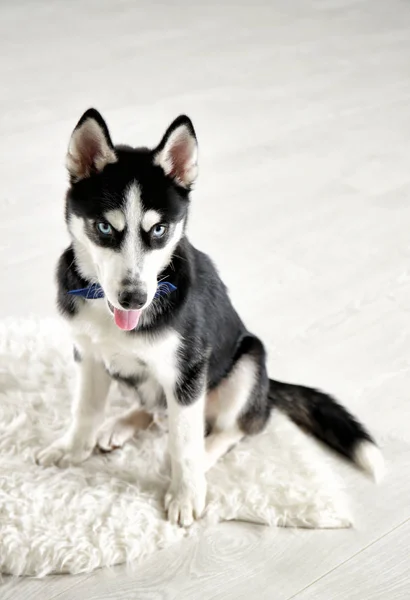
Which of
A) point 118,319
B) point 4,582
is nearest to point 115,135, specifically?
point 118,319

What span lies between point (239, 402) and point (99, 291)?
53 cm

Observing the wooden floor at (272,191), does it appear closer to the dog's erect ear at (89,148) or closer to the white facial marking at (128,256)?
the white facial marking at (128,256)

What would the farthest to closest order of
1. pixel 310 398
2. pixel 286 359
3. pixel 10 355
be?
pixel 286 359 < pixel 10 355 < pixel 310 398

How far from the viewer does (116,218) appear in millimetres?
1863

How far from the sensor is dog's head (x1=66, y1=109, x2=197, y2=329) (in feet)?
6.14

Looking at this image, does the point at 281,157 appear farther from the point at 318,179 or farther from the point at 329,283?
the point at 329,283

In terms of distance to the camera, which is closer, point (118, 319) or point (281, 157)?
point (118, 319)

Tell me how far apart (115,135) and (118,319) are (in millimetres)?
2630

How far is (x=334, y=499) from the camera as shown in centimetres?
223

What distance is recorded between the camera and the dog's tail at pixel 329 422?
7.64ft

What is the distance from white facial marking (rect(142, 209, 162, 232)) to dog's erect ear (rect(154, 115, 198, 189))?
0.12 meters

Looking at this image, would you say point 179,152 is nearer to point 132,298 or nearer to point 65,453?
point 132,298

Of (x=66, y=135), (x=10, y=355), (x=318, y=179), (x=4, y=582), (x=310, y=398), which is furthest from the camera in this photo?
(x=66, y=135)

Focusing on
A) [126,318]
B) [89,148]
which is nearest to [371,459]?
[126,318]
